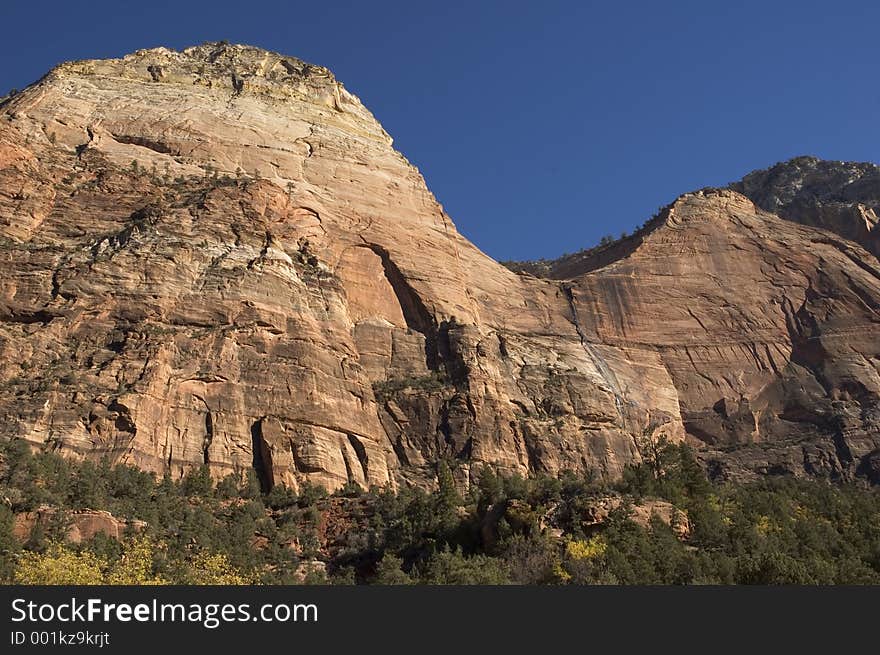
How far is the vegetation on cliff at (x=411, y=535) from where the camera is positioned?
133 feet

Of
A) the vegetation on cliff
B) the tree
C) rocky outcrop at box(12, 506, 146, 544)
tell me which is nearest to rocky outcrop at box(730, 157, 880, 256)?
the vegetation on cliff

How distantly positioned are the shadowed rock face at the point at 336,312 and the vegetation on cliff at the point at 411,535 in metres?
2.96

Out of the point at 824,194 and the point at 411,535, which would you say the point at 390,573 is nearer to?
the point at 411,535

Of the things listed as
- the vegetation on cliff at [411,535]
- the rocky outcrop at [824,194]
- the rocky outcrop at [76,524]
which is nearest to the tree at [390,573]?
the vegetation on cliff at [411,535]

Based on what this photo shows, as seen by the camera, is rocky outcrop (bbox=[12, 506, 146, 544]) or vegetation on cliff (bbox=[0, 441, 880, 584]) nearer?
rocky outcrop (bbox=[12, 506, 146, 544])

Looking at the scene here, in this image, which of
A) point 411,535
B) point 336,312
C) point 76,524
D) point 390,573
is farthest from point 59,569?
point 336,312

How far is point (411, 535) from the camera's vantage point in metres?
48.1

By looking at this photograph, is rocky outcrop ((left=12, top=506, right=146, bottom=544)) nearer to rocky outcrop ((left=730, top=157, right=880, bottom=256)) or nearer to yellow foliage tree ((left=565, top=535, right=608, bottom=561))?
yellow foliage tree ((left=565, top=535, right=608, bottom=561))

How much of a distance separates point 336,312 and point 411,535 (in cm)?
1855

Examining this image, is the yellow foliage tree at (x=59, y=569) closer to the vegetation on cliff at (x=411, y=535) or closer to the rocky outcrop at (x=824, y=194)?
the vegetation on cliff at (x=411, y=535)

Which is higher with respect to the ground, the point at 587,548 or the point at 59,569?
the point at 587,548

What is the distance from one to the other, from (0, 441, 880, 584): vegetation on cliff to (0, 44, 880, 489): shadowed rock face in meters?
2.96

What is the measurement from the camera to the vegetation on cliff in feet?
133

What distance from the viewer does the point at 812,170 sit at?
382 feet
